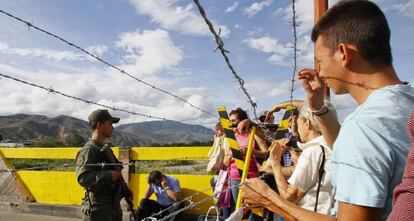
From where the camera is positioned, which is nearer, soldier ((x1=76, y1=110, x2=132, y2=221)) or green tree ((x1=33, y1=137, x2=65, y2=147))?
soldier ((x1=76, y1=110, x2=132, y2=221))

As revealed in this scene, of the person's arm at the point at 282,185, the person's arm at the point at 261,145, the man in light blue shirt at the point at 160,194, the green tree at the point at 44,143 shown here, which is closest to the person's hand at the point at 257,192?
the person's arm at the point at 282,185

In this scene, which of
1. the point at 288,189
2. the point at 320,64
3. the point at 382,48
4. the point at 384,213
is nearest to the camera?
the point at 384,213

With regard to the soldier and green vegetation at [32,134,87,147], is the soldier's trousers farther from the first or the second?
green vegetation at [32,134,87,147]

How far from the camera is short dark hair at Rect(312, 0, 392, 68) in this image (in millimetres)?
1342

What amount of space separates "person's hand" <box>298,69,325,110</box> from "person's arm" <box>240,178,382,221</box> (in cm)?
54

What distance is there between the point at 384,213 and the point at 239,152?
3.72 metres

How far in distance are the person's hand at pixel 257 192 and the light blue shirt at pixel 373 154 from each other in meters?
0.85

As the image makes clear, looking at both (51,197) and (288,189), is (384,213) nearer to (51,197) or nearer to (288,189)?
(288,189)

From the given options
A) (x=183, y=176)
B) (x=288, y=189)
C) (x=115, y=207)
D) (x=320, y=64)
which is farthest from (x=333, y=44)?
(x=183, y=176)

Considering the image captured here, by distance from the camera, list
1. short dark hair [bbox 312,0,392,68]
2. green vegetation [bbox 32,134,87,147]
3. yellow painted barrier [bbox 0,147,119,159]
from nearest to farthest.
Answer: short dark hair [bbox 312,0,392,68] < yellow painted barrier [bbox 0,147,119,159] < green vegetation [bbox 32,134,87,147]

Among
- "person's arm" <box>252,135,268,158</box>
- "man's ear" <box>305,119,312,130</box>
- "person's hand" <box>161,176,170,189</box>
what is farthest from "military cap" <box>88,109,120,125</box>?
"person's hand" <box>161,176,170,189</box>

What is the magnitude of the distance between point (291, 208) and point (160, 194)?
5.30m

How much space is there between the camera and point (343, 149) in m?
1.23

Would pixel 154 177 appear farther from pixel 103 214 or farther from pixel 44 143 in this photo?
pixel 44 143
